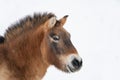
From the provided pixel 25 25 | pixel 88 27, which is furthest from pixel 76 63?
pixel 88 27

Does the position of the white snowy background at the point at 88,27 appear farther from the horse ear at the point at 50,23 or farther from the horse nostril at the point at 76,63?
the horse nostril at the point at 76,63

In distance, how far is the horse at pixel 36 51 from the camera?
786 cm

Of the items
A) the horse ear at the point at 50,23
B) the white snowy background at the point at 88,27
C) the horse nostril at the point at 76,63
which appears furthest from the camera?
the white snowy background at the point at 88,27

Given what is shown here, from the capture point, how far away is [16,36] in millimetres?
8094

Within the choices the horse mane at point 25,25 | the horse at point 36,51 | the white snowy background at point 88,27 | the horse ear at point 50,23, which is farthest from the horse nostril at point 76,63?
the white snowy background at point 88,27

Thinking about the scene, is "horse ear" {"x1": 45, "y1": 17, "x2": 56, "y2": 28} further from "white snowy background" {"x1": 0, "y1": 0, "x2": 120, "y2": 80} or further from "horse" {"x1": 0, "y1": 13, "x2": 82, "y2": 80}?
"white snowy background" {"x1": 0, "y1": 0, "x2": 120, "y2": 80}

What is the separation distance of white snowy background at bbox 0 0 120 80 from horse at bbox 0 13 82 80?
311 cm

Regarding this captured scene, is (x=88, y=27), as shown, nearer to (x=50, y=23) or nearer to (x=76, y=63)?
(x=50, y=23)

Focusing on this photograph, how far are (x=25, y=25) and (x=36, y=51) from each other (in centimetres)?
40

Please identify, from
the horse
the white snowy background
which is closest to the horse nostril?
the horse

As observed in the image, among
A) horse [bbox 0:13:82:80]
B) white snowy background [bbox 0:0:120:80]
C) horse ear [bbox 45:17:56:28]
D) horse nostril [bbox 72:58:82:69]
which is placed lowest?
white snowy background [bbox 0:0:120:80]

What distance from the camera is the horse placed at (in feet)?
25.8

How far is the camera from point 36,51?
801cm

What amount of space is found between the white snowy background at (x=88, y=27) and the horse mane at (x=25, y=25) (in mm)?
3047
